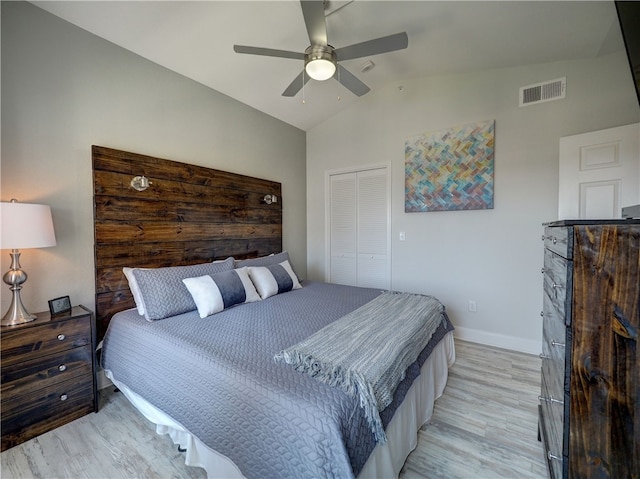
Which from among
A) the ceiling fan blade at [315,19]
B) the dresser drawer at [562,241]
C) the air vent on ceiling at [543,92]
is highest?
the air vent on ceiling at [543,92]

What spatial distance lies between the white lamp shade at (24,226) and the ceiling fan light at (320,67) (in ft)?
6.51

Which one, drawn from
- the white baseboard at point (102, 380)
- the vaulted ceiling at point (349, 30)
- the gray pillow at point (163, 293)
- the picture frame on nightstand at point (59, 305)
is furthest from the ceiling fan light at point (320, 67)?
the white baseboard at point (102, 380)

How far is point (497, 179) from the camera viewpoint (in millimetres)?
3021

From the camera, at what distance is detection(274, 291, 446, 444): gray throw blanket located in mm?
1191

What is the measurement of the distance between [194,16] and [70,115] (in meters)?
1.22

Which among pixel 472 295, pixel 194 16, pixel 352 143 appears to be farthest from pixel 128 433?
pixel 352 143

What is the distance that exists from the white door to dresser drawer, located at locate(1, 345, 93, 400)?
162 inches

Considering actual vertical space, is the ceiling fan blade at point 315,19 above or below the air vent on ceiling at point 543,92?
below

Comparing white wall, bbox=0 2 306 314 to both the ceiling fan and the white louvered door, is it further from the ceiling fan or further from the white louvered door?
the white louvered door

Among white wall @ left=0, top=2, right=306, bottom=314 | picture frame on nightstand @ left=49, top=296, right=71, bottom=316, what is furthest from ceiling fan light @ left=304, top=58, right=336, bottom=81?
picture frame on nightstand @ left=49, top=296, right=71, bottom=316

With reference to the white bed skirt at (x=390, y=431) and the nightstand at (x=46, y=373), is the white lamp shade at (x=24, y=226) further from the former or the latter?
the white bed skirt at (x=390, y=431)

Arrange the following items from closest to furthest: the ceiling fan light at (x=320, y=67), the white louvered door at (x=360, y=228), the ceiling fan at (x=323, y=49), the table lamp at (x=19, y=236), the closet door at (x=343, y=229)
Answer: the table lamp at (x=19, y=236)
the ceiling fan at (x=323, y=49)
the ceiling fan light at (x=320, y=67)
the white louvered door at (x=360, y=228)
the closet door at (x=343, y=229)

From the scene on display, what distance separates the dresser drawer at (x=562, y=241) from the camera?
0.97 m

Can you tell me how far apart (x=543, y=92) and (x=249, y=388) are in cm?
365
